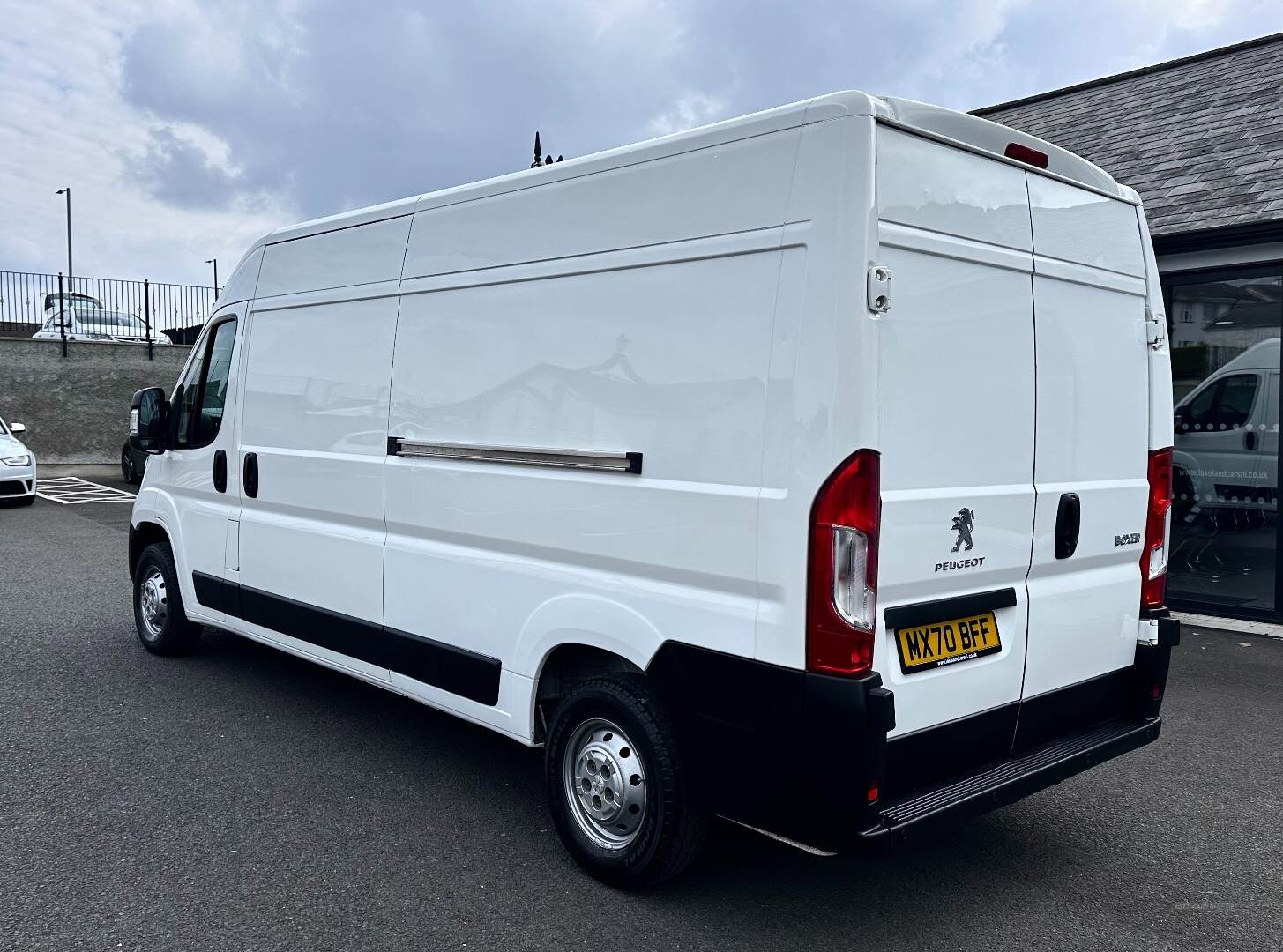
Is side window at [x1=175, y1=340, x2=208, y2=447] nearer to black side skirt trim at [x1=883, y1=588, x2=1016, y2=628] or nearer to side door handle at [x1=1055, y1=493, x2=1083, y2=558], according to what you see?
black side skirt trim at [x1=883, y1=588, x2=1016, y2=628]

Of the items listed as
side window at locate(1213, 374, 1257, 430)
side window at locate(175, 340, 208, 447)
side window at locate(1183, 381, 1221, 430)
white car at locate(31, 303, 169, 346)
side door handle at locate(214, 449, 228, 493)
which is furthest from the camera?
white car at locate(31, 303, 169, 346)

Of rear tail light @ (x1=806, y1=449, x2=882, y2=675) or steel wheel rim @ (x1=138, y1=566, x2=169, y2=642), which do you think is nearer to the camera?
rear tail light @ (x1=806, y1=449, x2=882, y2=675)

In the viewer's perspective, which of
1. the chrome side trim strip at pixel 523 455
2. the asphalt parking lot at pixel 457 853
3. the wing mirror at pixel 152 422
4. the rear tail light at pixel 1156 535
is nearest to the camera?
the asphalt parking lot at pixel 457 853

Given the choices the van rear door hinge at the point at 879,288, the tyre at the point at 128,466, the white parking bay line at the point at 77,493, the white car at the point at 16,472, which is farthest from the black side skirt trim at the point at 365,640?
the tyre at the point at 128,466

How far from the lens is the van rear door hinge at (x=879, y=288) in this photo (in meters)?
2.94

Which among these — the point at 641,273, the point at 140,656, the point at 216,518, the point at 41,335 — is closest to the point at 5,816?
the point at 216,518

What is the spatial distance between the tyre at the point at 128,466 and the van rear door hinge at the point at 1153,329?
1844 centimetres

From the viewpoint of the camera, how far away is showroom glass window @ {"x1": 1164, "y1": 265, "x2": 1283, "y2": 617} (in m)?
8.25

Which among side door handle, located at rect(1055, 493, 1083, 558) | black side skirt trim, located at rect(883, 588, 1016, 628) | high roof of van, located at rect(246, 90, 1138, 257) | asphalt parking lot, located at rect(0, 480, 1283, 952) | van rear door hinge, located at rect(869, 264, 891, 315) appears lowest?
asphalt parking lot, located at rect(0, 480, 1283, 952)

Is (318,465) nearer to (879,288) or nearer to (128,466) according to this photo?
(879,288)

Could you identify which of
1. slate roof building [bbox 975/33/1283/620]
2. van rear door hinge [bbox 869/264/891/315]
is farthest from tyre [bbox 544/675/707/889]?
slate roof building [bbox 975/33/1283/620]

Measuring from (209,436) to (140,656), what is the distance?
1.68 metres

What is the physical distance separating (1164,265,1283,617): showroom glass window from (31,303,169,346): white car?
68.1 ft

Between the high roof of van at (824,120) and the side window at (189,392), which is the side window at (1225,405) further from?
the side window at (189,392)
